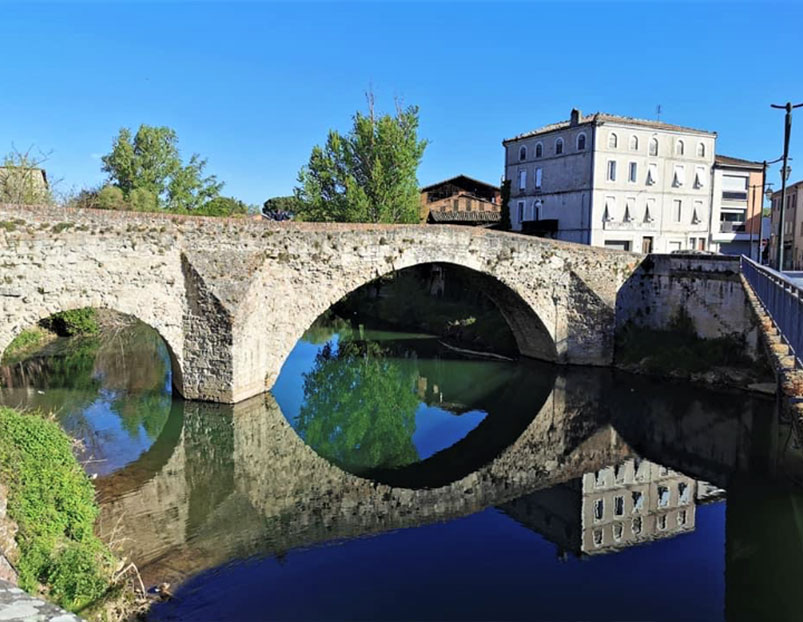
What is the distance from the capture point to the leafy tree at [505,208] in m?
36.8

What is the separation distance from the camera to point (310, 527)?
1058cm

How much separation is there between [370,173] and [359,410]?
18.4m

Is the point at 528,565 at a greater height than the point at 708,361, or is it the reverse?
the point at 708,361

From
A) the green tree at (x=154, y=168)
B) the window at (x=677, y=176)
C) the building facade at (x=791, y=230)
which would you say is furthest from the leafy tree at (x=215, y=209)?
the building facade at (x=791, y=230)

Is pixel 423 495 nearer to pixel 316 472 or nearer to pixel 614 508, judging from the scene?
→ pixel 316 472

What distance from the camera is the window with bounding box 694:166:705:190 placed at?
3459 centimetres

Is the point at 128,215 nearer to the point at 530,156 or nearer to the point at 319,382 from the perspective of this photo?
the point at 319,382

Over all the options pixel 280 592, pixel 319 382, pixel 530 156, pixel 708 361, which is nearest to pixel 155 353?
pixel 319 382

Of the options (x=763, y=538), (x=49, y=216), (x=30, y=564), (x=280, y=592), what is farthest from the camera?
(x=49, y=216)

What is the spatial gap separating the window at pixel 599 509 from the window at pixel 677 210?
2623cm

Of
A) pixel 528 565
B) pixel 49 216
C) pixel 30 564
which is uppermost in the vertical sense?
pixel 49 216

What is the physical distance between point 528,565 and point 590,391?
1117 centimetres

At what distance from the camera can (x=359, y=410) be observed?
62.1ft

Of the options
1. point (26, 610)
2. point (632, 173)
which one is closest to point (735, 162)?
point (632, 173)
